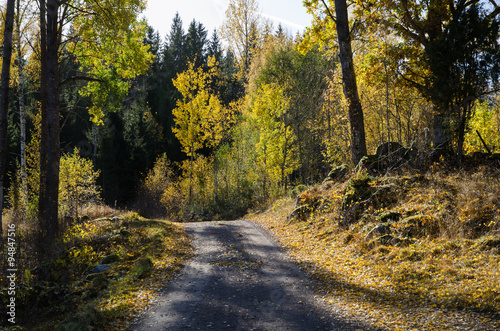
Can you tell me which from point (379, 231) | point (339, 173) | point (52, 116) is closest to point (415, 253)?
point (379, 231)

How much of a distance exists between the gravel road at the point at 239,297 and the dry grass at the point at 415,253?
0.53m

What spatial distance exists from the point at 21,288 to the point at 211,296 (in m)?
3.62

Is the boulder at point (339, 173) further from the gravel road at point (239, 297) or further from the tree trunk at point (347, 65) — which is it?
the gravel road at point (239, 297)

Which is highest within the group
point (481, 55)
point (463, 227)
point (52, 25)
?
point (52, 25)

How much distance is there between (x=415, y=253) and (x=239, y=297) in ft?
12.1

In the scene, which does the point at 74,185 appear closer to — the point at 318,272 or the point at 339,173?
the point at 339,173

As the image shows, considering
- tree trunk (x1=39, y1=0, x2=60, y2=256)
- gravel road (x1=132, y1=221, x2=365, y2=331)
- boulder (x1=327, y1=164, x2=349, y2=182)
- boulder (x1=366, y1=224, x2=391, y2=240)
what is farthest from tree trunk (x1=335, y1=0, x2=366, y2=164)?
tree trunk (x1=39, y1=0, x2=60, y2=256)

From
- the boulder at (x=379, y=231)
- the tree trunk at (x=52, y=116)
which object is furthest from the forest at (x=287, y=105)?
the boulder at (x=379, y=231)

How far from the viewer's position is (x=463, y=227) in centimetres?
698

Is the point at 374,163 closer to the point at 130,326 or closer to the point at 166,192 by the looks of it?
the point at 130,326

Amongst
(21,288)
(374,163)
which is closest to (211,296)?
(21,288)

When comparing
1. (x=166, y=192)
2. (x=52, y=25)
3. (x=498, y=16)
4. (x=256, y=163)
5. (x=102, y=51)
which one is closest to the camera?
(x=498, y=16)

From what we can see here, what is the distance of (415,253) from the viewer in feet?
22.5

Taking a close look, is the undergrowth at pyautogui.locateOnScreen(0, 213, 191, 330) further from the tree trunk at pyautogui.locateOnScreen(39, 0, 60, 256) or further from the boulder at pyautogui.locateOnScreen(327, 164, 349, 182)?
the boulder at pyautogui.locateOnScreen(327, 164, 349, 182)
